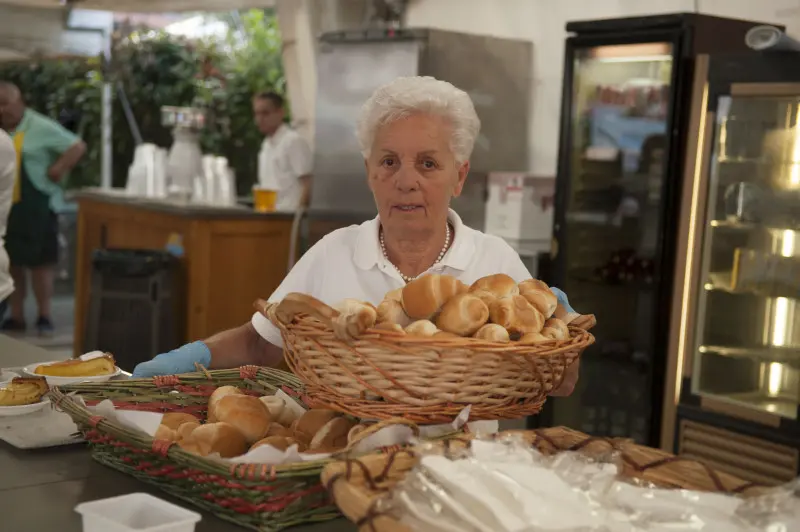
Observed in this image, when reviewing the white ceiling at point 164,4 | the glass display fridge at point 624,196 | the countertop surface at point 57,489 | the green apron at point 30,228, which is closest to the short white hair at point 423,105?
the countertop surface at point 57,489

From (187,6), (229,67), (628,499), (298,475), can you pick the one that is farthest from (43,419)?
(229,67)

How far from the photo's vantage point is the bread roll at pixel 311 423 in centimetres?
155

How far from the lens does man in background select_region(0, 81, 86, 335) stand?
712cm

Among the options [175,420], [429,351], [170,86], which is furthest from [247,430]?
[170,86]

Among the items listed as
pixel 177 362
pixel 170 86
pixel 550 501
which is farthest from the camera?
A: pixel 170 86

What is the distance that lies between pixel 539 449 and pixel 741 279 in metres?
2.89

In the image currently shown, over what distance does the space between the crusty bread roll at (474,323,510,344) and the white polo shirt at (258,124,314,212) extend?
4918 mm

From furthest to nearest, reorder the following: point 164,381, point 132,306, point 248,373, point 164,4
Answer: point 164,4 < point 132,306 < point 248,373 < point 164,381

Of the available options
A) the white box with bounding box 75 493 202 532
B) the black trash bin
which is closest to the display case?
the black trash bin

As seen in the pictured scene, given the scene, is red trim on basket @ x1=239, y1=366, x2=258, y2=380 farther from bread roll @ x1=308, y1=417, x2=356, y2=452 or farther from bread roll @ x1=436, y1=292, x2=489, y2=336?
bread roll @ x1=436, y1=292, x2=489, y2=336

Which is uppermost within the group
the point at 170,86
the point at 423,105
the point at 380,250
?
the point at 170,86

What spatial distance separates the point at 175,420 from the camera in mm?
1562

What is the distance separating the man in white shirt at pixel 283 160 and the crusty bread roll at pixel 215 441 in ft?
15.5

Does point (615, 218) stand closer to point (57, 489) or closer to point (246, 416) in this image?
point (246, 416)
